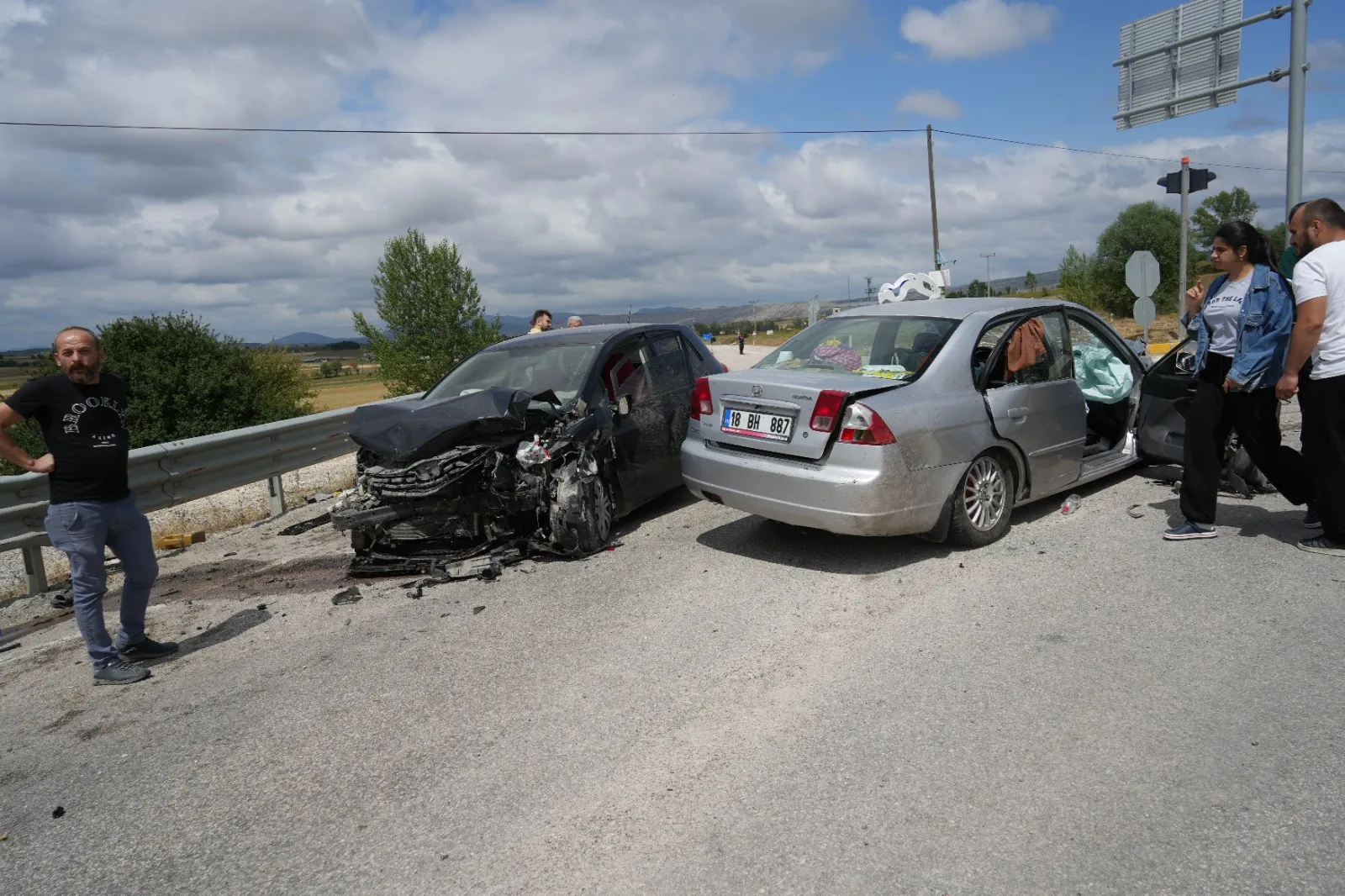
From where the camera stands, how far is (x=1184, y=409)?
6.49m

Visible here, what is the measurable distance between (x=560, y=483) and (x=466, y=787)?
2934 millimetres

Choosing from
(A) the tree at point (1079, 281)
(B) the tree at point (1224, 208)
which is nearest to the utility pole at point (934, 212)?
(A) the tree at point (1079, 281)

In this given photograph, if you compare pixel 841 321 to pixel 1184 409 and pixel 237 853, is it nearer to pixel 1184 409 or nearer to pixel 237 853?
pixel 1184 409

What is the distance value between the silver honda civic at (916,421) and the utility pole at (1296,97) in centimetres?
947

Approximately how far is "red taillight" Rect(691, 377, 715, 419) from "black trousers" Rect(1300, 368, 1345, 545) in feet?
11.4

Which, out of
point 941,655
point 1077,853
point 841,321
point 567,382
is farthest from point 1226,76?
point 1077,853

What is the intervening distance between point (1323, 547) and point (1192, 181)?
1468 centimetres

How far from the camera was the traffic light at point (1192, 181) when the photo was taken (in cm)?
1703

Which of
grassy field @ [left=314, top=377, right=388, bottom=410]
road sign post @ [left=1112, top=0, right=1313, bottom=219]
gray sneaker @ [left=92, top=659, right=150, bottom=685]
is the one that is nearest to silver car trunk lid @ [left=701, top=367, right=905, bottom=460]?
gray sneaker @ [left=92, top=659, right=150, bottom=685]

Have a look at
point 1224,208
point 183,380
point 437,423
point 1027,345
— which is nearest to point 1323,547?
point 1027,345

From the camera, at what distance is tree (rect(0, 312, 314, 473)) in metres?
36.7

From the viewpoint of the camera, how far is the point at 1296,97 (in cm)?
1394

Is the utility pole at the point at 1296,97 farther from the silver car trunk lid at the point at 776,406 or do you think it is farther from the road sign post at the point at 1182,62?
the silver car trunk lid at the point at 776,406

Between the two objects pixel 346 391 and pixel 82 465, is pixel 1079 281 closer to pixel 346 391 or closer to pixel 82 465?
pixel 346 391
